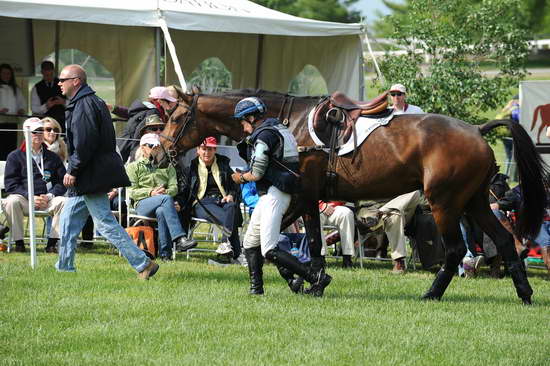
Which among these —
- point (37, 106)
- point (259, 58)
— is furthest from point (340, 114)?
point (259, 58)

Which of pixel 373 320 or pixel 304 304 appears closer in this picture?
pixel 373 320

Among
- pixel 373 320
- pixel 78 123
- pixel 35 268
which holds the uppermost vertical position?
pixel 78 123

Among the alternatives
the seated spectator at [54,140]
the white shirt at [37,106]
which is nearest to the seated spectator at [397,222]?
the seated spectator at [54,140]

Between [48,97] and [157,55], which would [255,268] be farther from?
[48,97]

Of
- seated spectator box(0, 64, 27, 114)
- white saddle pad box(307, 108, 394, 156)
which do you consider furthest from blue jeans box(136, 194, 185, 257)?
seated spectator box(0, 64, 27, 114)

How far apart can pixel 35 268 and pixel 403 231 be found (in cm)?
428

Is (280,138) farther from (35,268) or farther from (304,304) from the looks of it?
(35,268)

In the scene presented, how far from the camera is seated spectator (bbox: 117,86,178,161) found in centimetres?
1254

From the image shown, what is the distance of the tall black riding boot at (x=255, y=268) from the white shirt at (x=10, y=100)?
9.31m

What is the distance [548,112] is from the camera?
15922 millimetres

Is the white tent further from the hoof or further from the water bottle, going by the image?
the hoof

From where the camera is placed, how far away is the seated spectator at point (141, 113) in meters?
12.5

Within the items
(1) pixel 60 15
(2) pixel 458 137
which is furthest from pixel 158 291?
(1) pixel 60 15

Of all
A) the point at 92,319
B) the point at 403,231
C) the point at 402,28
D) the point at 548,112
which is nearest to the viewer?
the point at 92,319
